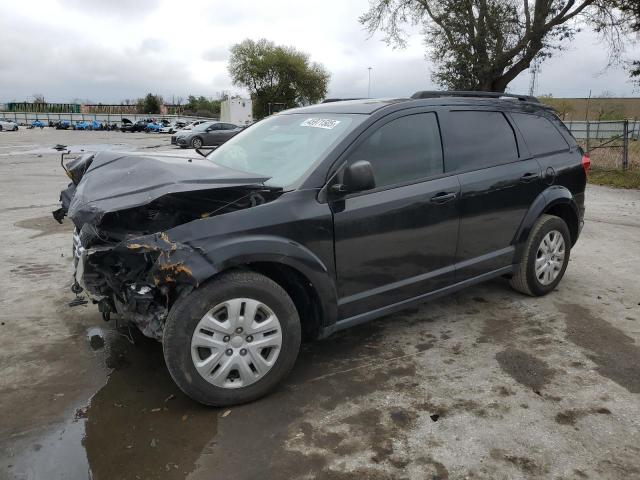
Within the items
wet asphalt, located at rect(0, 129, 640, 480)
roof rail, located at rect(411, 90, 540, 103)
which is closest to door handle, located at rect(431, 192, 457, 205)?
roof rail, located at rect(411, 90, 540, 103)

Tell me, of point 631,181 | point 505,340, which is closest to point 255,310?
point 505,340

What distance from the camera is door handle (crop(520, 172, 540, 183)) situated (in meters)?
4.31

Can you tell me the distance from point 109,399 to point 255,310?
1.12 meters

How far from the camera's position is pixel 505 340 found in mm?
3939

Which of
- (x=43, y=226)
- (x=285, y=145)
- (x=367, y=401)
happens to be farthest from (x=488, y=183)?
(x=43, y=226)

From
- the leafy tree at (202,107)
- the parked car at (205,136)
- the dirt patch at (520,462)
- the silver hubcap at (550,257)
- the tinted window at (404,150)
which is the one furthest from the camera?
the leafy tree at (202,107)

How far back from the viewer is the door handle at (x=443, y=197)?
3.67 m

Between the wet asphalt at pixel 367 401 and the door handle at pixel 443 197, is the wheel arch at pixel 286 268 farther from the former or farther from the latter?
the door handle at pixel 443 197

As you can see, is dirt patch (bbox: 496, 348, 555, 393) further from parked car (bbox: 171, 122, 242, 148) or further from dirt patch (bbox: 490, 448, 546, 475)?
parked car (bbox: 171, 122, 242, 148)

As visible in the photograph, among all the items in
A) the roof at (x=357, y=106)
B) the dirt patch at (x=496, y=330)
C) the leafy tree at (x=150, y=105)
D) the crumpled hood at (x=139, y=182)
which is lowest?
the dirt patch at (x=496, y=330)

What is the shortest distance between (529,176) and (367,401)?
8.25 ft

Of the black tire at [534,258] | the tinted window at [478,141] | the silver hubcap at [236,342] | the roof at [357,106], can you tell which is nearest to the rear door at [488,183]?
the tinted window at [478,141]

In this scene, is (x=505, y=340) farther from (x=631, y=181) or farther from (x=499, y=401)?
(x=631, y=181)

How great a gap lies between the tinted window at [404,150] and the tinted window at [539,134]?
117 cm
